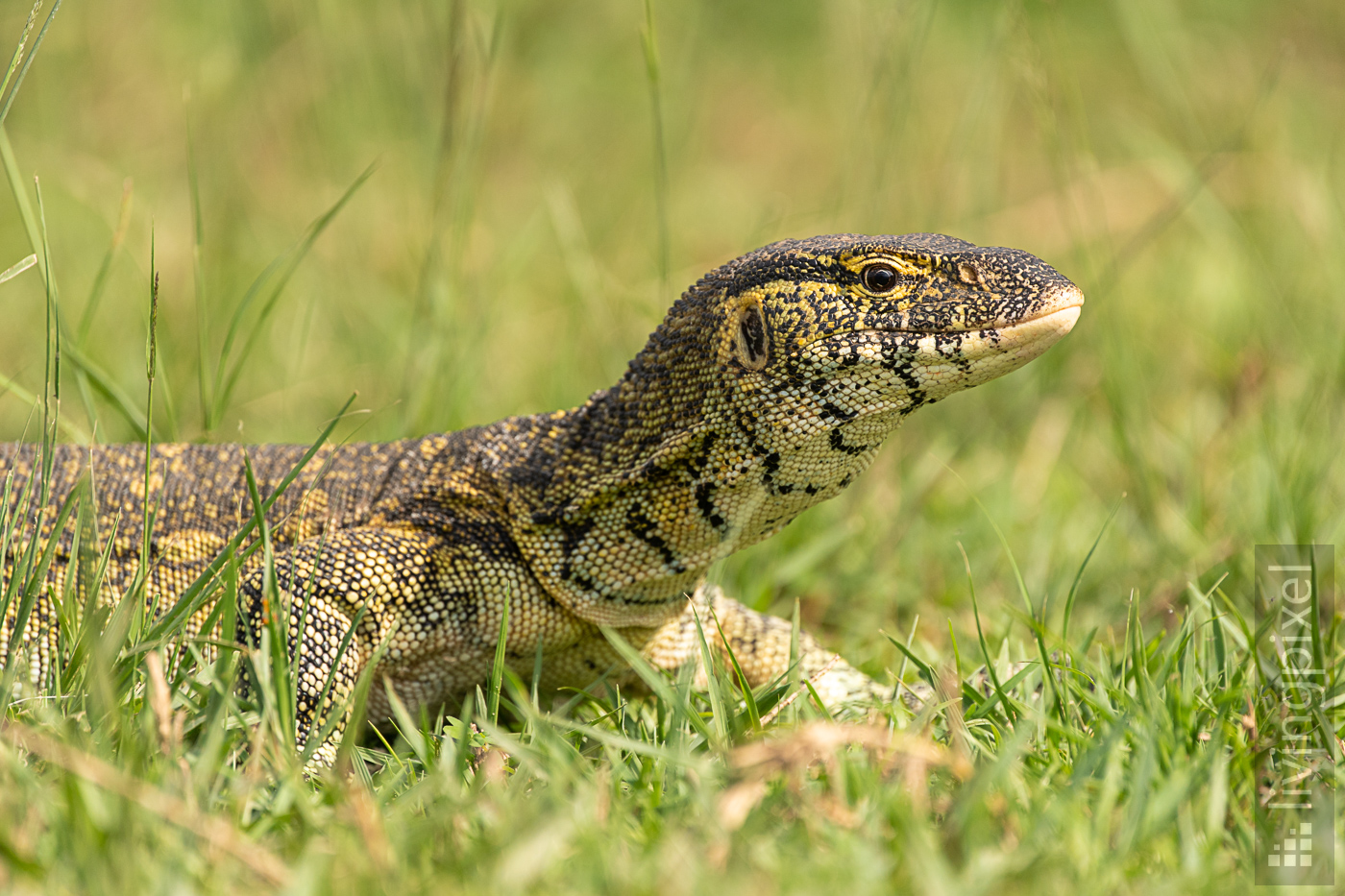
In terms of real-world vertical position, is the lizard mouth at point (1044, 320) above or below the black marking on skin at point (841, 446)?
above

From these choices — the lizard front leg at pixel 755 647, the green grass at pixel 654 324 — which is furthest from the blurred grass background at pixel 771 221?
the lizard front leg at pixel 755 647

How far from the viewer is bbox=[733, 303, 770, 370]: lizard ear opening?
392cm

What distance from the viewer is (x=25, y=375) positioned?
23.7 ft

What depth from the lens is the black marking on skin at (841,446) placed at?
3.87 m

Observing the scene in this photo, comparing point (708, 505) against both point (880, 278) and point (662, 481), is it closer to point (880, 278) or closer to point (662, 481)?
point (662, 481)

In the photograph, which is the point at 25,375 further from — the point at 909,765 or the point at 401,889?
the point at 909,765

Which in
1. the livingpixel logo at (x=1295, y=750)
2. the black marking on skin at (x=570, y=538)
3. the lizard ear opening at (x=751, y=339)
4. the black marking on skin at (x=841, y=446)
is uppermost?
the lizard ear opening at (x=751, y=339)

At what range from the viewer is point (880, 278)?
153 inches

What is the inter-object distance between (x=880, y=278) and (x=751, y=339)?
1.52ft

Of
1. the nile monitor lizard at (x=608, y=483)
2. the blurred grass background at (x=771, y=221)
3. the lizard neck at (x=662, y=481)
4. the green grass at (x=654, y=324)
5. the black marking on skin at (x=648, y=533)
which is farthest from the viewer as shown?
the blurred grass background at (x=771, y=221)

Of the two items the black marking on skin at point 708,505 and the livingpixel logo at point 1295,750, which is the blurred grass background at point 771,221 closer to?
the livingpixel logo at point 1295,750

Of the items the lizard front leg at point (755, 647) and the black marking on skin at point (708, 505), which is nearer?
the black marking on skin at point (708, 505)

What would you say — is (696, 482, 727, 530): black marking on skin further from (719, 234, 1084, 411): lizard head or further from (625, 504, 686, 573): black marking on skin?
(719, 234, 1084, 411): lizard head

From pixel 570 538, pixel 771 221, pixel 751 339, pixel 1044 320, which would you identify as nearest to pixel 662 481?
pixel 570 538
